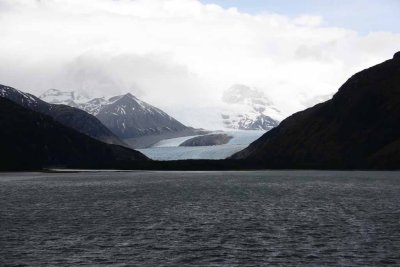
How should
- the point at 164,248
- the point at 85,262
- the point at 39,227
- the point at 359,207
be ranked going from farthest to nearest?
1. the point at 359,207
2. the point at 39,227
3. the point at 164,248
4. the point at 85,262

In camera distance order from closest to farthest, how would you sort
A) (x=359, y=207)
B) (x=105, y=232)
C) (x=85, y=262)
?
(x=85, y=262), (x=105, y=232), (x=359, y=207)

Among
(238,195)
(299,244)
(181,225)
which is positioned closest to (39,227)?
(181,225)

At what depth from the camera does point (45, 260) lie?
4953 cm

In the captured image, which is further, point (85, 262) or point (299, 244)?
point (299, 244)

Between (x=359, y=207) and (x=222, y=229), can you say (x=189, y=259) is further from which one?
(x=359, y=207)

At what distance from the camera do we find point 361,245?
5572 cm

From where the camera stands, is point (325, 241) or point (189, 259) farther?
point (325, 241)

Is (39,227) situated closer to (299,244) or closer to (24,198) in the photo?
(299,244)

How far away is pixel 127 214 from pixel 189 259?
119ft

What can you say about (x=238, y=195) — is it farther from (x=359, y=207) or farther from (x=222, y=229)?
(x=222, y=229)

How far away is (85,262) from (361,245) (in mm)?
25614

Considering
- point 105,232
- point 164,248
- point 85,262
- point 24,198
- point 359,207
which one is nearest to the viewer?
point 85,262

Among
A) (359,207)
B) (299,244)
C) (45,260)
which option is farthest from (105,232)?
(359,207)

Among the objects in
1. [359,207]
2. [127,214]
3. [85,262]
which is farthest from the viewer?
[359,207]
